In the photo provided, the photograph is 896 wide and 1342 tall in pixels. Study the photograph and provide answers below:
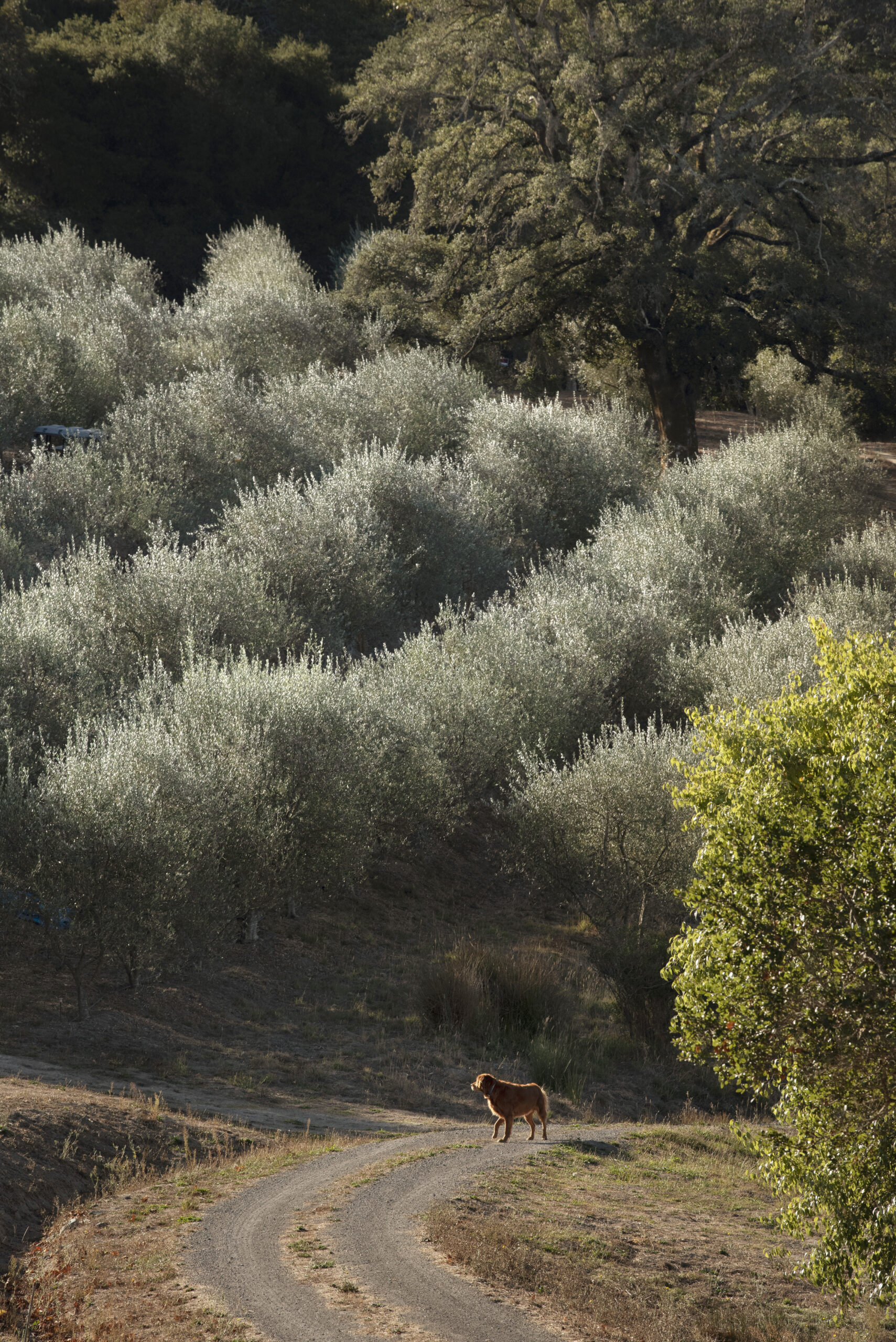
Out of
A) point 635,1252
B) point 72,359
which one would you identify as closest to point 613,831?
point 635,1252

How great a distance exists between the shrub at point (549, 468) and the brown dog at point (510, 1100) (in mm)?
19084

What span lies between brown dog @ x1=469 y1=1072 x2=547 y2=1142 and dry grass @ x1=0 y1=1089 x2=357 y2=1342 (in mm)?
1583

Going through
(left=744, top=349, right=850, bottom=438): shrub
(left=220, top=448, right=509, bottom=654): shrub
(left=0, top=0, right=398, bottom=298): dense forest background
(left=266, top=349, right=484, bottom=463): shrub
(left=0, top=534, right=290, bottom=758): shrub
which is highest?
(left=0, top=0, right=398, bottom=298): dense forest background

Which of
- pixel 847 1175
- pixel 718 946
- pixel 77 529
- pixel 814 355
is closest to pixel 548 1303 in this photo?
pixel 847 1175

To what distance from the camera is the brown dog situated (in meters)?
9.77

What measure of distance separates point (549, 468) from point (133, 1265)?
24936 mm

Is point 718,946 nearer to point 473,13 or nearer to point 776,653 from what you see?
point 776,653

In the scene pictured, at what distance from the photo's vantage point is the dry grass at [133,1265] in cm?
668

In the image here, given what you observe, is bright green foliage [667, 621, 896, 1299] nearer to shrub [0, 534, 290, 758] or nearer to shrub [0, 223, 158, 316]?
shrub [0, 534, 290, 758]

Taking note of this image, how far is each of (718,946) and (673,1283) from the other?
257 cm

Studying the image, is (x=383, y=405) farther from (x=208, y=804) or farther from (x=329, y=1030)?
(x=329, y=1030)

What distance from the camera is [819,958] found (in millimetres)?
6781

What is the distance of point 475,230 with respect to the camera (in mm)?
34094

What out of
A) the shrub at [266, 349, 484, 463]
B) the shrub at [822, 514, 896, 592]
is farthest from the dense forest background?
the shrub at [822, 514, 896, 592]
